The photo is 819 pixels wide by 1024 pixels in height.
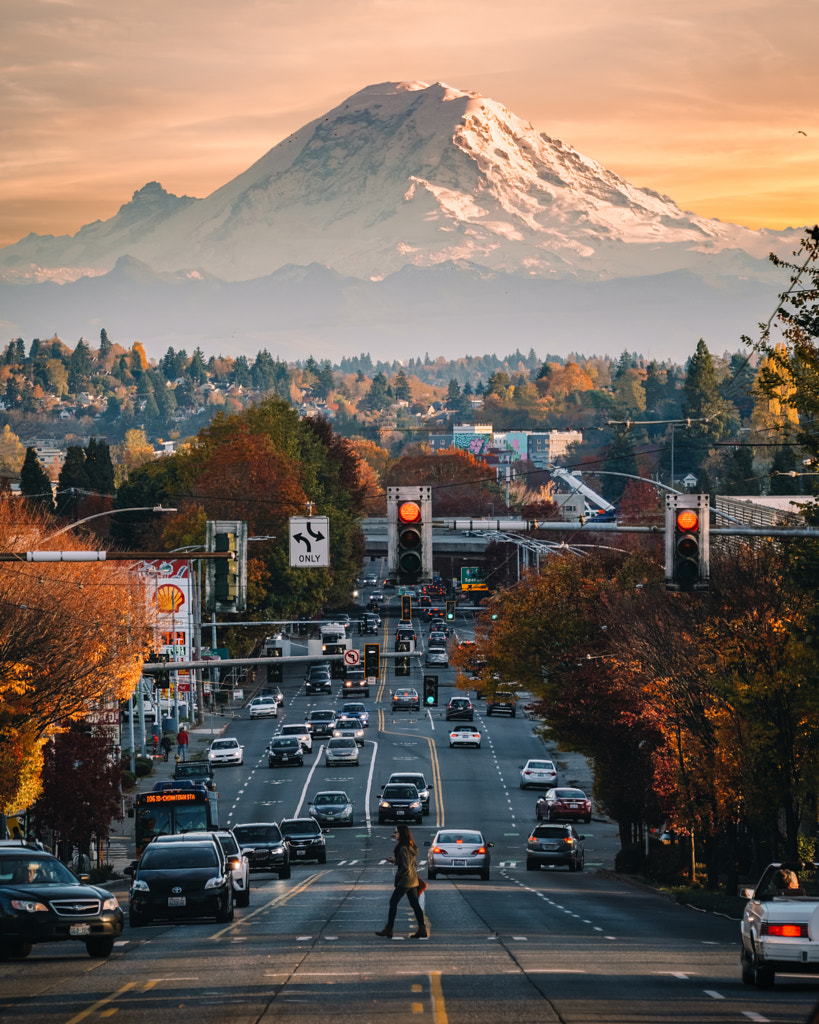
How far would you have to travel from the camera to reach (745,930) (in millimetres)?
23719

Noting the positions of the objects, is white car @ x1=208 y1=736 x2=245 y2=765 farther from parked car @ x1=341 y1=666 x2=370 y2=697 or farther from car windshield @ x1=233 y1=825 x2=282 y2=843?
car windshield @ x1=233 y1=825 x2=282 y2=843

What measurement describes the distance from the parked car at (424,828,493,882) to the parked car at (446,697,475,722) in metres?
59.6

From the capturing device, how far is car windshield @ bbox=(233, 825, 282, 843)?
48000mm

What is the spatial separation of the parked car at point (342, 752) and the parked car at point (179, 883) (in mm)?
54486

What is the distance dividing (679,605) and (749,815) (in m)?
9.02

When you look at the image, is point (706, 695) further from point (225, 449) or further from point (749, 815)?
point (225, 449)

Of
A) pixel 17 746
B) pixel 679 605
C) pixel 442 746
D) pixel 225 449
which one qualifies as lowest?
pixel 442 746

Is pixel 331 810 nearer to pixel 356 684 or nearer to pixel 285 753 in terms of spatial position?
pixel 285 753

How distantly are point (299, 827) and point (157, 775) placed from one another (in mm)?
32931

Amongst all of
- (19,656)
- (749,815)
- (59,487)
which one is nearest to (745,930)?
(749,815)

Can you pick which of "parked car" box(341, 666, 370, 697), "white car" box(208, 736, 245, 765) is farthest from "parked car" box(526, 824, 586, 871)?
"parked car" box(341, 666, 370, 697)

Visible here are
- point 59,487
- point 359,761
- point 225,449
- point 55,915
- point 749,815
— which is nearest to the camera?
point 55,915

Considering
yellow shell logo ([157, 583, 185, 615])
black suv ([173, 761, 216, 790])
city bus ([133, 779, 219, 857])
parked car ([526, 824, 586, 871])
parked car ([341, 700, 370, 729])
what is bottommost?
parked car ([341, 700, 370, 729])

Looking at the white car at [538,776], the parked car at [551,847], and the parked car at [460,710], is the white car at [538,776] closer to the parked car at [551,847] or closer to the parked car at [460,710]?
the parked car at [460,710]
